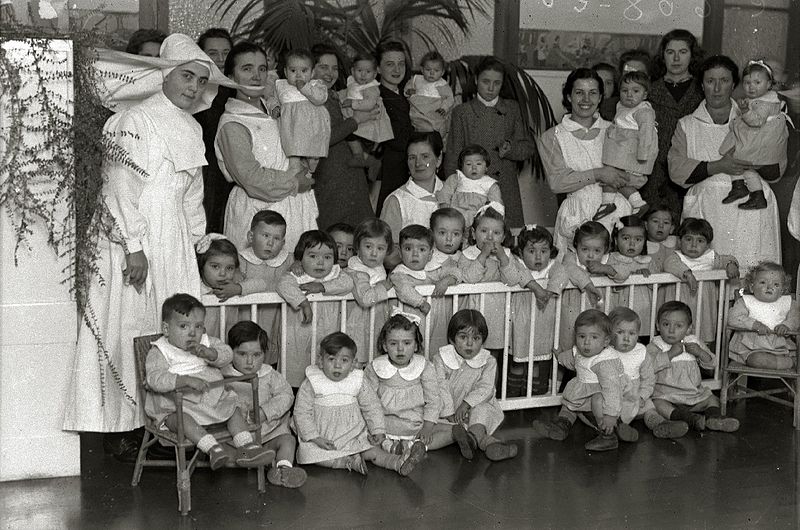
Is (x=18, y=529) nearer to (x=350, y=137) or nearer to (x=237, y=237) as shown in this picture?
(x=237, y=237)

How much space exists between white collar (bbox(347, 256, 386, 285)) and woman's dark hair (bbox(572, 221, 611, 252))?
45.0 inches

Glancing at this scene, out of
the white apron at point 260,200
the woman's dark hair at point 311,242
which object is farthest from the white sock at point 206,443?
the white apron at point 260,200

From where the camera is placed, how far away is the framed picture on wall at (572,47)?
814 cm

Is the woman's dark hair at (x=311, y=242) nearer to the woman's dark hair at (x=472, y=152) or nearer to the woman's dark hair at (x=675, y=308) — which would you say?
the woman's dark hair at (x=472, y=152)

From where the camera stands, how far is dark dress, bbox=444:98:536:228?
23.2 feet

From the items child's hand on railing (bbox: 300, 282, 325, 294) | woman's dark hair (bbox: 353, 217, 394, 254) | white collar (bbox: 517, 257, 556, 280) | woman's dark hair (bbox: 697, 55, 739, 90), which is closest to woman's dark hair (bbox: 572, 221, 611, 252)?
white collar (bbox: 517, 257, 556, 280)

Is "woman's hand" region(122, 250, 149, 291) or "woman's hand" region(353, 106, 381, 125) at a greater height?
"woman's hand" region(353, 106, 381, 125)

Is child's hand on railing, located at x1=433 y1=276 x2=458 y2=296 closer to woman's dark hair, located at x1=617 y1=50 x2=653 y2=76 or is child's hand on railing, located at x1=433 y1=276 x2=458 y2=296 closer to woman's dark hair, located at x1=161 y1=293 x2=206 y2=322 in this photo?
woman's dark hair, located at x1=161 y1=293 x2=206 y2=322

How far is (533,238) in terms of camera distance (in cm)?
619

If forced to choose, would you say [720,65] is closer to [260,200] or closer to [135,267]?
[260,200]

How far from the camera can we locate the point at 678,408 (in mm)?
6102

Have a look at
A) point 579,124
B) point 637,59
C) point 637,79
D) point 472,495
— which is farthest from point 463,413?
point 637,59

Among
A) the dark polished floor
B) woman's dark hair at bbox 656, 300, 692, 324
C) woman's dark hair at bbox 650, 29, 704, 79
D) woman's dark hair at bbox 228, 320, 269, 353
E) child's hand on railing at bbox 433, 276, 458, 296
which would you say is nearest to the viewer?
the dark polished floor

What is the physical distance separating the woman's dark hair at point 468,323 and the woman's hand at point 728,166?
6.59ft
